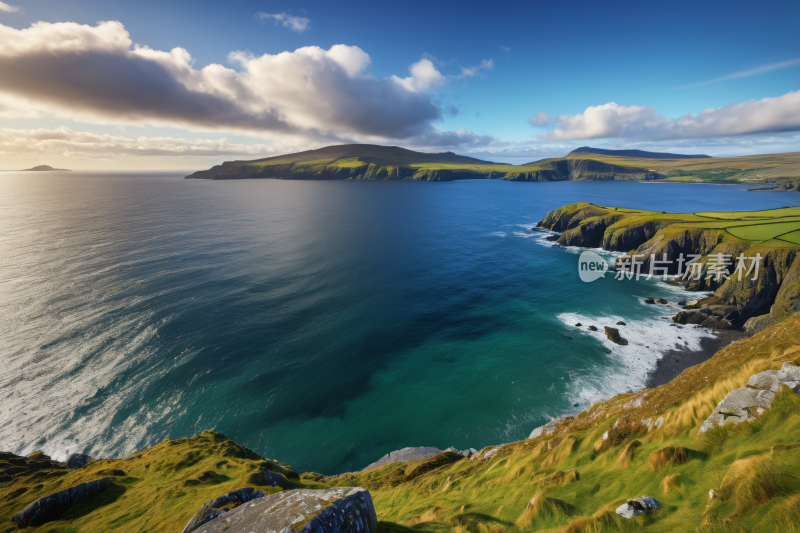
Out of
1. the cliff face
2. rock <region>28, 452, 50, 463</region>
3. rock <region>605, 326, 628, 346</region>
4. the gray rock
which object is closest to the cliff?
rock <region>28, 452, 50, 463</region>

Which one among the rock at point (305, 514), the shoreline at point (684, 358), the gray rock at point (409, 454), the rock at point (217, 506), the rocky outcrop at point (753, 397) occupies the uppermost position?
the rocky outcrop at point (753, 397)

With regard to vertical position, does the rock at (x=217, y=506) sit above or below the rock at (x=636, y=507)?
below

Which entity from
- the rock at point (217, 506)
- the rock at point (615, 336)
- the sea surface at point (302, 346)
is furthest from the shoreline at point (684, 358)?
the rock at point (217, 506)

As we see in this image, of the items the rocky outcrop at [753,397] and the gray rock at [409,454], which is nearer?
the rocky outcrop at [753,397]

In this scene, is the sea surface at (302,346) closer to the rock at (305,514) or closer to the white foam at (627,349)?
the white foam at (627,349)

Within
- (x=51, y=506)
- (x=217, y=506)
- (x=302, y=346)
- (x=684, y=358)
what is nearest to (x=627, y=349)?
(x=684, y=358)

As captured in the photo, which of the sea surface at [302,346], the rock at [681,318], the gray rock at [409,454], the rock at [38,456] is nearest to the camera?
the rock at [38,456]

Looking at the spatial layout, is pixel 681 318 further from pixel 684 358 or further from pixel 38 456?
pixel 38 456

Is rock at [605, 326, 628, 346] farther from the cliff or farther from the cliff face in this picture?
the cliff
